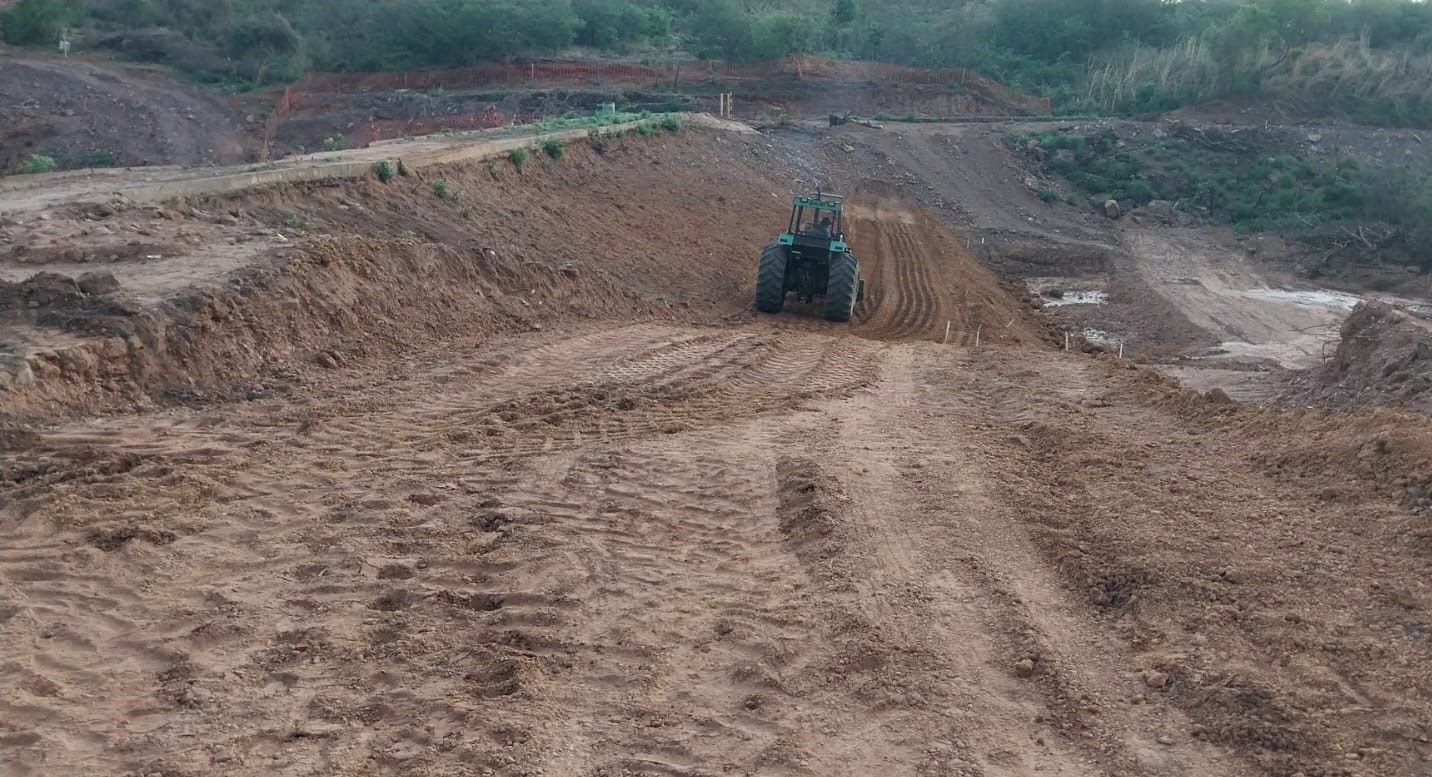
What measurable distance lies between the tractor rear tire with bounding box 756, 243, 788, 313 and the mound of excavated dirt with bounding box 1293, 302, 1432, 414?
7.82m

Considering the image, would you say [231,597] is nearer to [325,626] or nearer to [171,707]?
[325,626]

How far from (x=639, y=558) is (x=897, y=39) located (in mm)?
65755

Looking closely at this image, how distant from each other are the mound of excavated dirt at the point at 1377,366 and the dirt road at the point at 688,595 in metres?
1.99

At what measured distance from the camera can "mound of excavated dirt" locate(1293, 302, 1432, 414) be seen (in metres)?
10.6

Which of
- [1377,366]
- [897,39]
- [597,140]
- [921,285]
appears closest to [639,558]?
[1377,366]

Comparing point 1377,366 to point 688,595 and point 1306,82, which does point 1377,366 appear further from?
point 1306,82

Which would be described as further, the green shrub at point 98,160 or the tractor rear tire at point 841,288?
the green shrub at point 98,160

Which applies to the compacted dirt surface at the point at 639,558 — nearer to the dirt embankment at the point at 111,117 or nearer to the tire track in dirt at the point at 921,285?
the tire track in dirt at the point at 921,285

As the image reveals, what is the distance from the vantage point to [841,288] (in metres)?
18.2

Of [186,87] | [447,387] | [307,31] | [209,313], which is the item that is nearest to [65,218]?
[209,313]

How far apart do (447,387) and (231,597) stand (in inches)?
172

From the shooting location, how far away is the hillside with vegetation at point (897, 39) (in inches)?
1876

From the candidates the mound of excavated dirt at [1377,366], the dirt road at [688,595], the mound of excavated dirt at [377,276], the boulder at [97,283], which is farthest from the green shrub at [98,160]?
the mound of excavated dirt at [1377,366]

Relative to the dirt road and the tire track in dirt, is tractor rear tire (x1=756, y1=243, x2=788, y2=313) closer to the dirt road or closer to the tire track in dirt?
the tire track in dirt
